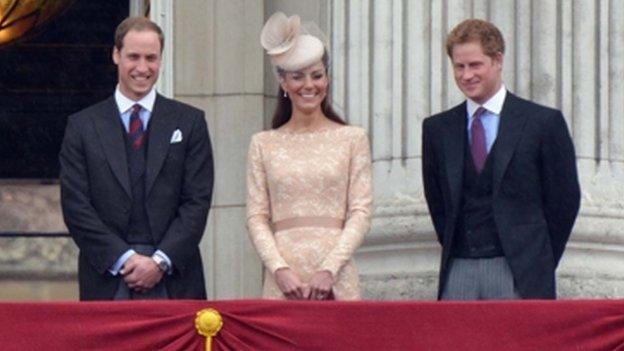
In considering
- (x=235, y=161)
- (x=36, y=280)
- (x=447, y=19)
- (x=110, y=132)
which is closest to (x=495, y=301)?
(x=110, y=132)

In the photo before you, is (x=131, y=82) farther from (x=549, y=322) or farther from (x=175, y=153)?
(x=549, y=322)

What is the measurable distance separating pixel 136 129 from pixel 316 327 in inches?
58.6

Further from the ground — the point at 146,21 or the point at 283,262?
the point at 146,21

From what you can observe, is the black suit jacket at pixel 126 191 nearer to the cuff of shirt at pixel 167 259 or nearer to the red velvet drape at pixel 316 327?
the cuff of shirt at pixel 167 259

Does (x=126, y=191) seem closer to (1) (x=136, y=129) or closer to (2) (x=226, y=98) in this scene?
(1) (x=136, y=129)

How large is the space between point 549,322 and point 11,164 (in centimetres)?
575

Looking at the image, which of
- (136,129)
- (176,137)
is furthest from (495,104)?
(136,129)

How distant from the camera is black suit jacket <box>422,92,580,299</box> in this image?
11828 mm

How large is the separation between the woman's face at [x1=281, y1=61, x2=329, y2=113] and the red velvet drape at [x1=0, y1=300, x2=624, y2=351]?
124cm

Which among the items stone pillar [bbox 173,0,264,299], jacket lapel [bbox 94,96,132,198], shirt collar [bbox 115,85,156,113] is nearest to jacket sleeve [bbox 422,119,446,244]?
shirt collar [bbox 115,85,156,113]

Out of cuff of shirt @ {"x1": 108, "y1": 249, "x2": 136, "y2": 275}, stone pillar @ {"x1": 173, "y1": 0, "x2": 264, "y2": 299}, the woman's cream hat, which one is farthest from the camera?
stone pillar @ {"x1": 173, "y1": 0, "x2": 264, "y2": 299}

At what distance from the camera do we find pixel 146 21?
40.1ft

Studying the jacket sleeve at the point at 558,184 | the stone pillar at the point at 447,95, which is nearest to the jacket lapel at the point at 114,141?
the jacket sleeve at the point at 558,184

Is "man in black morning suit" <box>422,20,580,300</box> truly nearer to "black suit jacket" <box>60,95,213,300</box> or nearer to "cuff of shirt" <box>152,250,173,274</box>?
"black suit jacket" <box>60,95,213,300</box>
